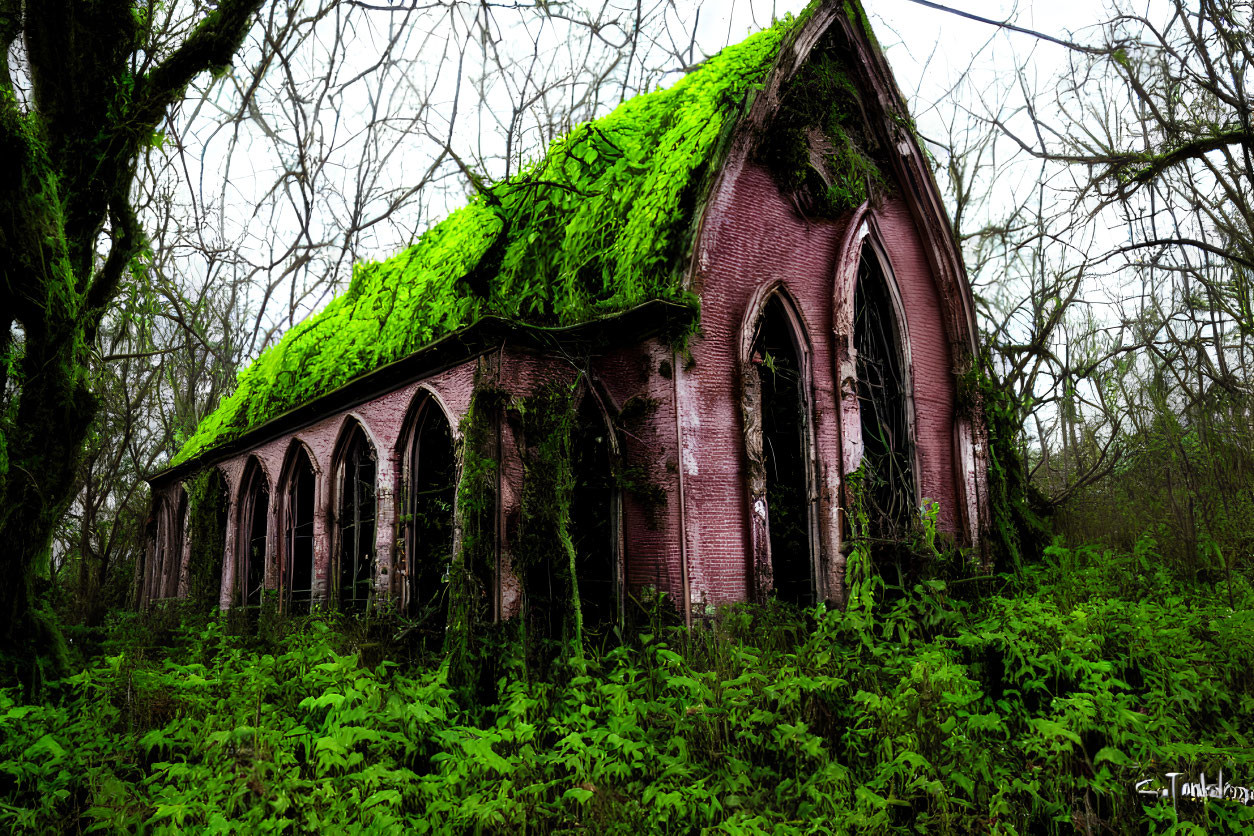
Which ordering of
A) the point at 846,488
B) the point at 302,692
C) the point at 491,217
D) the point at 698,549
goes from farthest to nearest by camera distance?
the point at 491,217, the point at 846,488, the point at 698,549, the point at 302,692

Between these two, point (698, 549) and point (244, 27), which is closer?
point (244, 27)

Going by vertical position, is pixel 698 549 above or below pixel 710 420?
below

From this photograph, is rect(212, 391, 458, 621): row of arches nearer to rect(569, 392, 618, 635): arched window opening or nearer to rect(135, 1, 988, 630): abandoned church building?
rect(135, 1, 988, 630): abandoned church building

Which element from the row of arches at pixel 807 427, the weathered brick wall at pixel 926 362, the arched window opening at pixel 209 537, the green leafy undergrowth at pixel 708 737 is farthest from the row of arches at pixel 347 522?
the weathered brick wall at pixel 926 362

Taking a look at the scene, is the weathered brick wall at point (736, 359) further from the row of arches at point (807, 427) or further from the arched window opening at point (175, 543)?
the arched window opening at point (175, 543)

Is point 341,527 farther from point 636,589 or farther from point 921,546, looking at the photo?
point 921,546

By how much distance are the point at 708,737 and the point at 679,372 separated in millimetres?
3633

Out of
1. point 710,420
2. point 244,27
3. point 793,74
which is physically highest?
point 793,74

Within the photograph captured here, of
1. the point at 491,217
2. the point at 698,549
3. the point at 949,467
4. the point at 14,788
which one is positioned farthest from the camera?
the point at 491,217

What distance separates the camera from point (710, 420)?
8.06 m

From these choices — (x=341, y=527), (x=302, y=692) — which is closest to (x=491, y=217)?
(x=341, y=527)

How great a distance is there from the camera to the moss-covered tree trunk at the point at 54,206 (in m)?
6.27

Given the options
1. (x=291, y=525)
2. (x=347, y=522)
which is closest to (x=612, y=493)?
(x=347, y=522)

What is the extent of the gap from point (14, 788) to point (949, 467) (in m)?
9.71
